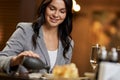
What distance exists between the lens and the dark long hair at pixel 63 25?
2.07 metres

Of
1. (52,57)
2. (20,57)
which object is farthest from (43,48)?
(20,57)

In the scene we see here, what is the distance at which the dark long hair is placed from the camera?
6.79 feet

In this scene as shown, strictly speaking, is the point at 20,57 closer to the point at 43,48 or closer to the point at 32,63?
the point at 32,63

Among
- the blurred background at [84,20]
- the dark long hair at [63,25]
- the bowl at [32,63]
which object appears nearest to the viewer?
the bowl at [32,63]

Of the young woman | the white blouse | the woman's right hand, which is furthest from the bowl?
the white blouse

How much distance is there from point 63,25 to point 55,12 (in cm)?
19

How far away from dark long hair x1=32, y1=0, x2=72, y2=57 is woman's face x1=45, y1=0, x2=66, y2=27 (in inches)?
1.3

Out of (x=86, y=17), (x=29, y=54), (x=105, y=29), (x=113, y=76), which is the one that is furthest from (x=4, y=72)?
(x=86, y=17)

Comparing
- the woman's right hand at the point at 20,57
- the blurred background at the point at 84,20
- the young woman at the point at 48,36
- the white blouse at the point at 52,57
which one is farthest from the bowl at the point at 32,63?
the blurred background at the point at 84,20

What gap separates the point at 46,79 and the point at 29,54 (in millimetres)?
138

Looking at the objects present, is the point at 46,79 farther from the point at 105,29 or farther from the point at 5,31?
the point at 5,31

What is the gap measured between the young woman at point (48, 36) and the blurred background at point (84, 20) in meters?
2.40

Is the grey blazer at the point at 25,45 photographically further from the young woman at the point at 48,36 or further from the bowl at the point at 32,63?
the bowl at the point at 32,63

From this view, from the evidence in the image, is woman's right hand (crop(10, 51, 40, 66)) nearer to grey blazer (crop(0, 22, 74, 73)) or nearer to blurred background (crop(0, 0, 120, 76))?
grey blazer (crop(0, 22, 74, 73))
